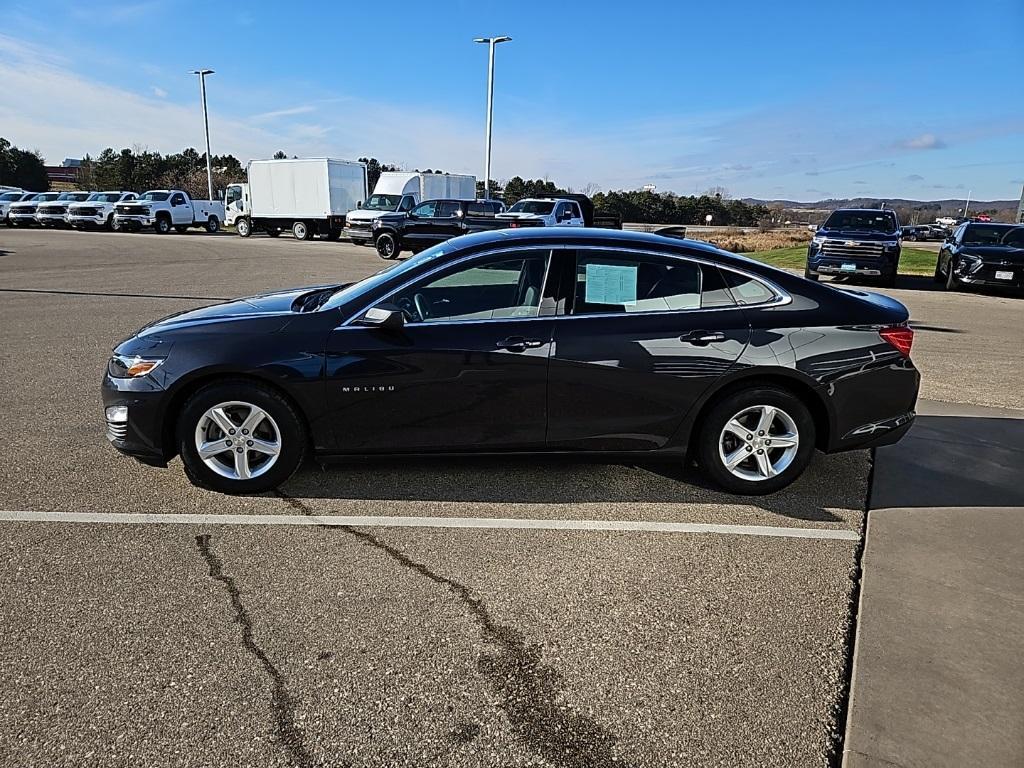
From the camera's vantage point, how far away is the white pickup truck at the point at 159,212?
121ft

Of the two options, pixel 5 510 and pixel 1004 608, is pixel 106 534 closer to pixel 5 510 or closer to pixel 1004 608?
pixel 5 510

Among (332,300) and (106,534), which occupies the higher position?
(332,300)

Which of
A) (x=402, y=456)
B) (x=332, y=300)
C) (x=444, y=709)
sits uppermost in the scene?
(x=332, y=300)

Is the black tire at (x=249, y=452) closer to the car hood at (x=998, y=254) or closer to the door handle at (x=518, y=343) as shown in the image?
the door handle at (x=518, y=343)

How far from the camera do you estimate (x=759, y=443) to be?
450cm

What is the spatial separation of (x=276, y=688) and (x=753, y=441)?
301 centimetres

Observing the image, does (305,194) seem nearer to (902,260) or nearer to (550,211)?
(550,211)


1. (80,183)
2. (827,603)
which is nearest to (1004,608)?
(827,603)

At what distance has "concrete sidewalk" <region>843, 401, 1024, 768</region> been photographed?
2.54 metres

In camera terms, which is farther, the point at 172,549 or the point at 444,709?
the point at 172,549

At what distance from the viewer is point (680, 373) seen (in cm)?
435

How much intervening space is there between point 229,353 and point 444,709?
8.11 ft

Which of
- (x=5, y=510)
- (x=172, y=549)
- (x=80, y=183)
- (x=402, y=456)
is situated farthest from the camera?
(x=80, y=183)

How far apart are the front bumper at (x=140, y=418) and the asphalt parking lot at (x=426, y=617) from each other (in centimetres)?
28
